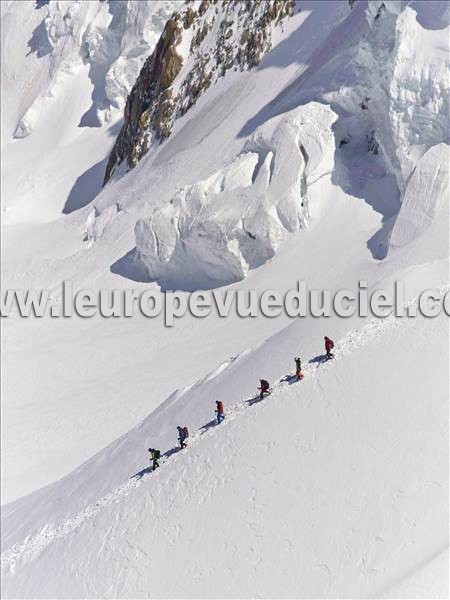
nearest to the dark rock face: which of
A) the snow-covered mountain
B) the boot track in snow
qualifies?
the snow-covered mountain

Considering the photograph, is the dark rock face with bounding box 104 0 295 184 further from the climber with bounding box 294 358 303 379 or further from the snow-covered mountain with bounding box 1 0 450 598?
the climber with bounding box 294 358 303 379

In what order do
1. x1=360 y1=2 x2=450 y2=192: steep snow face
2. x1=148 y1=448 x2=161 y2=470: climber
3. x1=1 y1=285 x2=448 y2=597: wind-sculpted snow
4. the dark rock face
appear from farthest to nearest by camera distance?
the dark rock face < x1=360 y1=2 x2=450 y2=192: steep snow face < x1=148 y1=448 x2=161 y2=470: climber < x1=1 y1=285 x2=448 y2=597: wind-sculpted snow

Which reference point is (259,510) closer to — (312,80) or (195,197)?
(195,197)

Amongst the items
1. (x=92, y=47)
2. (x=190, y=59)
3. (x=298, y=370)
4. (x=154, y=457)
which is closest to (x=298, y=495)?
(x=298, y=370)

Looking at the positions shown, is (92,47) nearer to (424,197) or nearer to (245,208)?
(245,208)

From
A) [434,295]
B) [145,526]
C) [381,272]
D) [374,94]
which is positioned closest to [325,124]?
[374,94]

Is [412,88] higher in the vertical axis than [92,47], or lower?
lower
